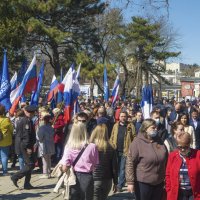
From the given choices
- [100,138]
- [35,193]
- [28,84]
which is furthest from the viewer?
[28,84]

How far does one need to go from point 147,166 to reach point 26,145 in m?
4.04

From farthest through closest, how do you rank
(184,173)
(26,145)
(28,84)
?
(28,84), (26,145), (184,173)

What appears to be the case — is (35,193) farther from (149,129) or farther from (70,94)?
(70,94)

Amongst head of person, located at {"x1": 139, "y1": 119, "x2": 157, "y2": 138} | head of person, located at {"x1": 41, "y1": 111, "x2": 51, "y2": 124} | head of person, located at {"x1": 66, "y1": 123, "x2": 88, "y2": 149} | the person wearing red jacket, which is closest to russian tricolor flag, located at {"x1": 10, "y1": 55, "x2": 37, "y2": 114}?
head of person, located at {"x1": 41, "y1": 111, "x2": 51, "y2": 124}

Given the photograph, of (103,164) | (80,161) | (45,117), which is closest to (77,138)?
(80,161)

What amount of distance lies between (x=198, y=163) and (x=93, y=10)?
29837mm

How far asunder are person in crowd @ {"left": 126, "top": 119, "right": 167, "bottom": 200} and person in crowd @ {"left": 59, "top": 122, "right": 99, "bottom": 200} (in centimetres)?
57

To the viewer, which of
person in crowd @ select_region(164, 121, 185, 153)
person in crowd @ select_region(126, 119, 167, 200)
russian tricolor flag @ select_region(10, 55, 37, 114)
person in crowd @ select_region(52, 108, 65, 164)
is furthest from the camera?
russian tricolor flag @ select_region(10, 55, 37, 114)

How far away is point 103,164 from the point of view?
714 cm

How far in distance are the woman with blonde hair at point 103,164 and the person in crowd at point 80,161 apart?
1.76 ft

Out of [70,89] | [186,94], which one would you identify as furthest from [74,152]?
[186,94]

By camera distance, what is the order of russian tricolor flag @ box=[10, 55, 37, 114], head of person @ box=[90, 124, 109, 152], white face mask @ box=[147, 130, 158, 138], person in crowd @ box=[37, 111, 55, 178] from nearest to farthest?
1. white face mask @ box=[147, 130, 158, 138]
2. head of person @ box=[90, 124, 109, 152]
3. person in crowd @ box=[37, 111, 55, 178]
4. russian tricolor flag @ box=[10, 55, 37, 114]

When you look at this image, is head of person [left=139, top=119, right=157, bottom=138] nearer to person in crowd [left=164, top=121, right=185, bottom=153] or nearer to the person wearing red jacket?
the person wearing red jacket

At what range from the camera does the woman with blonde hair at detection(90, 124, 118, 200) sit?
705 centimetres
